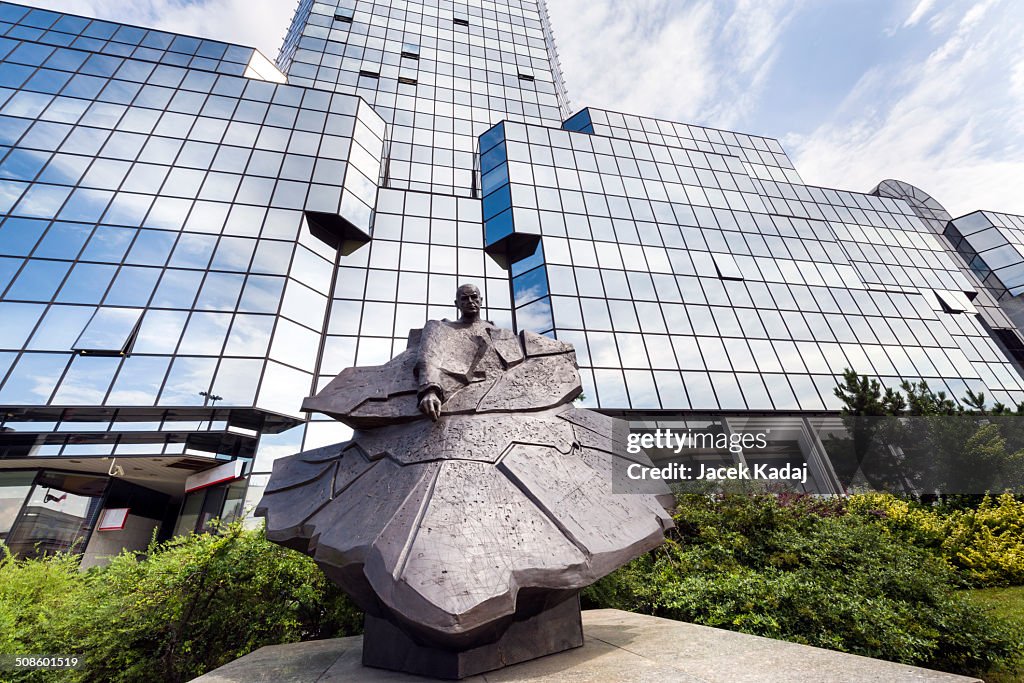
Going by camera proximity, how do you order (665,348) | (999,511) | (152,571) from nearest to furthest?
(152,571)
(999,511)
(665,348)

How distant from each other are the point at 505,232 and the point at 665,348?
7841 mm

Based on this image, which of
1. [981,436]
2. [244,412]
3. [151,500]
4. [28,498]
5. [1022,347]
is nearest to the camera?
[981,436]

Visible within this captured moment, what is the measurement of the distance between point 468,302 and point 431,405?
61.2 inches

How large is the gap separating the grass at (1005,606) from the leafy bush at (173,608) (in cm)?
709

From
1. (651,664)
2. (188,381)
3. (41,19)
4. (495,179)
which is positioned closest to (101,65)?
(41,19)

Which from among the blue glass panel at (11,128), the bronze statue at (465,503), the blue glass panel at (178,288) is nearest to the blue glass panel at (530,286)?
the blue glass panel at (178,288)

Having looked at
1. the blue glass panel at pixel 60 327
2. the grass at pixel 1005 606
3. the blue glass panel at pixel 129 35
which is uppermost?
the blue glass panel at pixel 129 35

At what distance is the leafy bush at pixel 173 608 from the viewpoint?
4891 mm

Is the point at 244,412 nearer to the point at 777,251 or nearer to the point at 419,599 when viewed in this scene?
the point at 419,599

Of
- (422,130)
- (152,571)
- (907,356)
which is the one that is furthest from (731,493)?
(422,130)

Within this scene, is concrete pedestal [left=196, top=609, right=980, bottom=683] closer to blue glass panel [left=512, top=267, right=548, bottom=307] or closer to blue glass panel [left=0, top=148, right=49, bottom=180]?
blue glass panel [left=512, top=267, right=548, bottom=307]

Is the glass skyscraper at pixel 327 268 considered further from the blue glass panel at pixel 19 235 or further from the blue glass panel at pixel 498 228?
the blue glass panel at pixel 498 228

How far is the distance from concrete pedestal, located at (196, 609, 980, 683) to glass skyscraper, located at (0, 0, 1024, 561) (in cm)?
988

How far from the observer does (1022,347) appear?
23.7m
